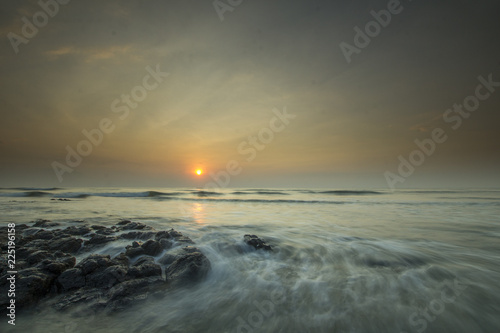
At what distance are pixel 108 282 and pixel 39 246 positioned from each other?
386 cm

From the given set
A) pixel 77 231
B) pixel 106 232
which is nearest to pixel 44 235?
pixel 77 231

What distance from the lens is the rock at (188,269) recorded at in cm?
459

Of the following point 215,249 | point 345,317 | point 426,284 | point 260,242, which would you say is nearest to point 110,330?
point 345,317

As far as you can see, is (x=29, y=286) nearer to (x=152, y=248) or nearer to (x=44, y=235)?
(x=152, y=248)

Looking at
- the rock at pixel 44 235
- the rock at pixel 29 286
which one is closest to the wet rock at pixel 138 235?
the rock at pixel 44 235

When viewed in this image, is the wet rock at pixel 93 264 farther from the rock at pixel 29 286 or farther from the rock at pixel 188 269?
the rock at pixel 188 269

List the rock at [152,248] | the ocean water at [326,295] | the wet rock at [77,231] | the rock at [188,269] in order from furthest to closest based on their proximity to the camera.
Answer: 1. the wet rock at [77,231]
2. the rock at [152,248]
3. the rock at [188,269]
4. the ocean water at [326,295]

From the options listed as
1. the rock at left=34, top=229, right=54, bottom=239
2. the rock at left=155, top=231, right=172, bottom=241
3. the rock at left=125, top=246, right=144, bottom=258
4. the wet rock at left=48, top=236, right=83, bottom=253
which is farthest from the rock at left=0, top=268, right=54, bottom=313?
the rock at left=34, top=229, right=54, bottom=239

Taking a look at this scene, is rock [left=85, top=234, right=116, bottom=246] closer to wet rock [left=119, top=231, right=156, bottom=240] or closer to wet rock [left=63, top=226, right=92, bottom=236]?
wet rock [left=119, top=231, right=156, bottom=240]

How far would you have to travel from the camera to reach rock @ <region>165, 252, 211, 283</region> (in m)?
4.59

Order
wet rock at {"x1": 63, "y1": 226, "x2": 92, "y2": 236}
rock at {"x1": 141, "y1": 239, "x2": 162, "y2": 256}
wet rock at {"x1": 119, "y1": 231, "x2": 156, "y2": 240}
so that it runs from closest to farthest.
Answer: rock at {"x1": 141, "y1": 239, "x2": 162, "y2": 256} < wet rock at {"x1": 119, "y1": 231, "x2": 156, "y2": 240} < wet rock at {"x1": 63, "y1": 226, "x2": 92, "y2": 236}

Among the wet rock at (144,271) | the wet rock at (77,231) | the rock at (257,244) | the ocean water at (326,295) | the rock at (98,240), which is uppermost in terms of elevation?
the wet rock at (77,231)

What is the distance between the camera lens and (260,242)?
23.2 feet

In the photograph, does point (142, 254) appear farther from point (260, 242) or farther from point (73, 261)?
point (260, 242)
